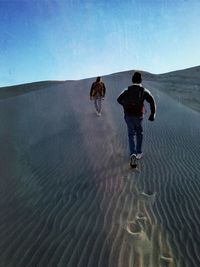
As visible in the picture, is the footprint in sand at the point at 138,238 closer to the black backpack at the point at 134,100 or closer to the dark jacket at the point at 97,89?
the black backpack at the point at 134,100

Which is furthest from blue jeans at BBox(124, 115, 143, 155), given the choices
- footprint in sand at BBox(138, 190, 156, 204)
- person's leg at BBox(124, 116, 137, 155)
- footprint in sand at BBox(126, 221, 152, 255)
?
footprint in sand at BBox(126, 221, 152, 255)

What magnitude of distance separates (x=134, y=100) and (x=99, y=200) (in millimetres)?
2774

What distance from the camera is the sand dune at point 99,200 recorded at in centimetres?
520

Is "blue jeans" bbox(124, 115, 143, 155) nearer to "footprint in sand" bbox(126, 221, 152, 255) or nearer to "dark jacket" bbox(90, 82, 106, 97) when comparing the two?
"footprint in sand" bbox(126, 221, 152, 255)

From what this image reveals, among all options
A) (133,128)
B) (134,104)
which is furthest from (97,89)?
(134,104)

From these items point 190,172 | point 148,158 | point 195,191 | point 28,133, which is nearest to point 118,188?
point 195,191

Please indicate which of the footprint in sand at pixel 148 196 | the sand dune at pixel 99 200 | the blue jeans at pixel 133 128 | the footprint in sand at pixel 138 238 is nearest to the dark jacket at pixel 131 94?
the blue jeans at pixel 133 128

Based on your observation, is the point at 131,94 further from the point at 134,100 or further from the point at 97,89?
the point at 97,89

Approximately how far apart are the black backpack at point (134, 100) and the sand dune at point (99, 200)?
1.30 metres

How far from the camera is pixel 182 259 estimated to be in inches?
195

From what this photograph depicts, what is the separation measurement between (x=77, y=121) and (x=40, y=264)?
46.0 feet

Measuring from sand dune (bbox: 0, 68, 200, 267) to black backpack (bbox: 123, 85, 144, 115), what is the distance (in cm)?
130

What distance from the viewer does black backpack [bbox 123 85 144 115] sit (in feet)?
30.0

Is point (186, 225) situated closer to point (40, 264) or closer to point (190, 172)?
point (40, 264)
